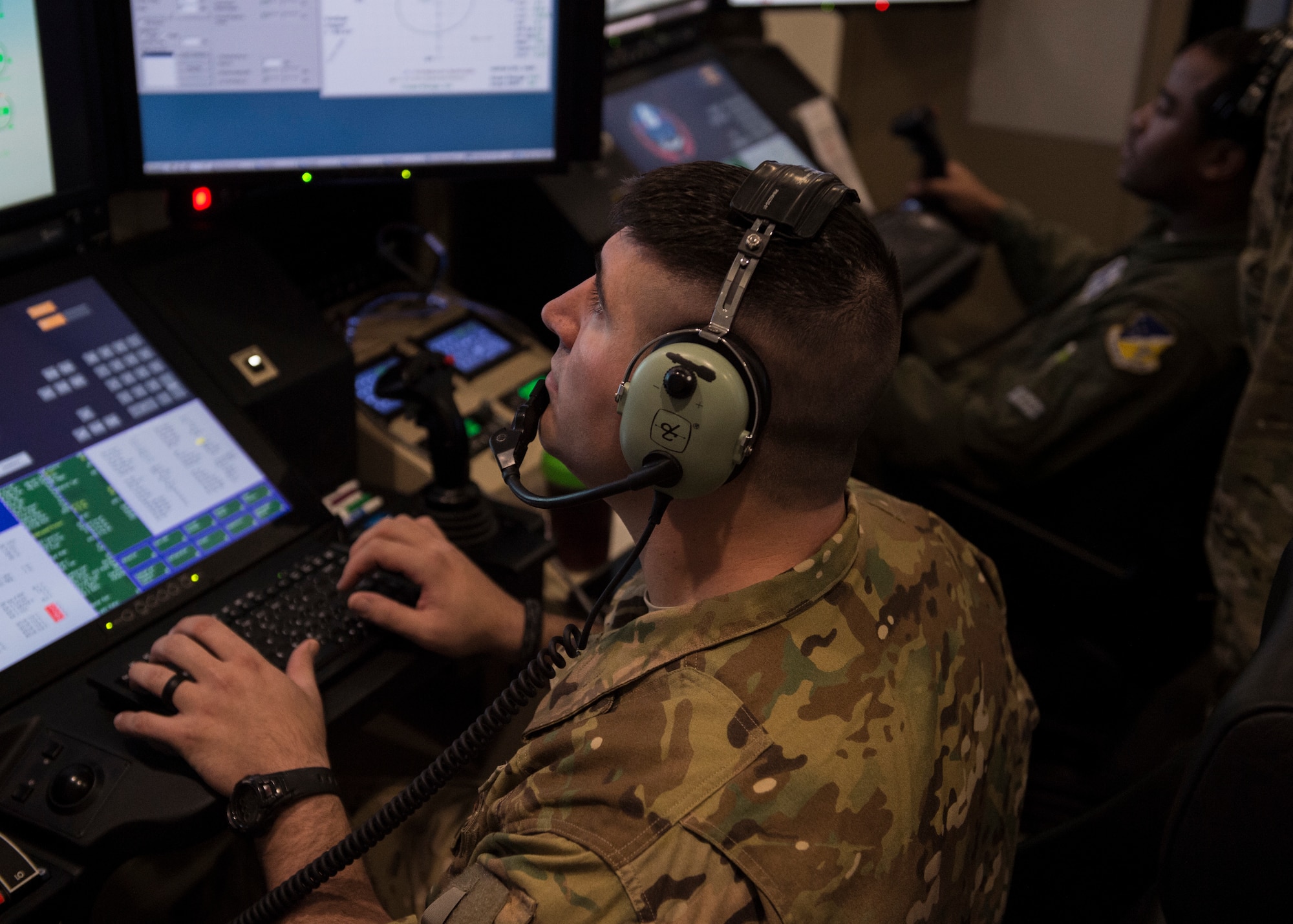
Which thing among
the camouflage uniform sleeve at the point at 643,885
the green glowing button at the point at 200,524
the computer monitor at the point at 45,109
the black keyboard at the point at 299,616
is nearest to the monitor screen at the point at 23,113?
the computer monitor at the point at 45,109

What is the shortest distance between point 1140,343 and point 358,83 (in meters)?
1.19

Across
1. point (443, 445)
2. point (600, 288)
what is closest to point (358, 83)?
point (443, 445)

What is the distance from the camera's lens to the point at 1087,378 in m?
1.73

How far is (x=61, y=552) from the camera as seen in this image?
40.0 inches

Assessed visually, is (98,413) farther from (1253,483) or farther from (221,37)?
(1253,483)

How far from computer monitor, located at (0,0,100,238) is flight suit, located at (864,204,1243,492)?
1.25 m

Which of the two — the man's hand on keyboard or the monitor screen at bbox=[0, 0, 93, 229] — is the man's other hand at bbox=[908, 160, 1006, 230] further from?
the monitor screen at bbox=[0, 0, 93, 229]

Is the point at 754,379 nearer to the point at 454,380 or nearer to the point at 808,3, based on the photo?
the point at 454,380

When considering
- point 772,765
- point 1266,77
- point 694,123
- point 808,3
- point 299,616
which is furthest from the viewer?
point 808,3

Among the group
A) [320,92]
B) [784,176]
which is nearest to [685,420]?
[784,176]

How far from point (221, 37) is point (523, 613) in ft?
2.40

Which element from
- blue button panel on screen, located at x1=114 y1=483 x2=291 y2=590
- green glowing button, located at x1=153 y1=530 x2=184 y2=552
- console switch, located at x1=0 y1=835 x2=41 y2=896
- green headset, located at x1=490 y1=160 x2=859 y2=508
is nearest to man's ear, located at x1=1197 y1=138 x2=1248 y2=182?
green headset, located at x1=490 y1=160 x2=859 y2=508

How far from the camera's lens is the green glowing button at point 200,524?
1101mm

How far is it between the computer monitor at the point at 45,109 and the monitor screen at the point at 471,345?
0.52m
